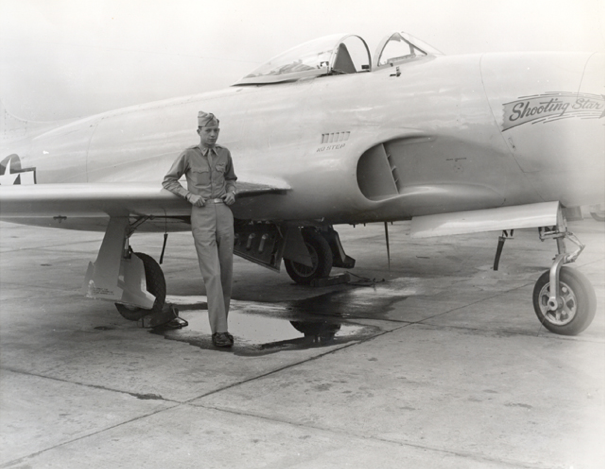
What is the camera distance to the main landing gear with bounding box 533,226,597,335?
479cm

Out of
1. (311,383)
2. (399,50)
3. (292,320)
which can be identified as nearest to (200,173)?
(292,320)

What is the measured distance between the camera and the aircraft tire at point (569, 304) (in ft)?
15.7

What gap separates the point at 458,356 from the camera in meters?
4.52

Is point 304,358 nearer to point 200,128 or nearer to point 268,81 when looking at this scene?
point 200,128

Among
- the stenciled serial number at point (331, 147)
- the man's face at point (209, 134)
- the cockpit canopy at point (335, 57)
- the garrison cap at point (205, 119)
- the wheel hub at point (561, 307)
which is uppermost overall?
the cockpit canopy at point (335, 57)

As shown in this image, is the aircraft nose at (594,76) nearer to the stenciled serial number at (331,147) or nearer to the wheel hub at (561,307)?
the wheel hub at (561,307)

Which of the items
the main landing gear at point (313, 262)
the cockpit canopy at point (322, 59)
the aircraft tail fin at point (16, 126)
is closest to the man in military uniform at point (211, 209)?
the cockpit canopy at point (322, 59)

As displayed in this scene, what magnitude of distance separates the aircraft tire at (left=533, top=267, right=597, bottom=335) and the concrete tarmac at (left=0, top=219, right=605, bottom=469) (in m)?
0.09

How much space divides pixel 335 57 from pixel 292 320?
7.54ft

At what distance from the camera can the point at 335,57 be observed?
5906 mm

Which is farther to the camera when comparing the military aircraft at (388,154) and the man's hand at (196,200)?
the man's hand at (196,200)

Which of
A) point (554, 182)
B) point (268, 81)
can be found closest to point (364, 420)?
point (554, 182)

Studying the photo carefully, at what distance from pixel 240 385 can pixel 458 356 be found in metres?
1.49

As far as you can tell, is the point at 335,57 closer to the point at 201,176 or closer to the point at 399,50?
the point at 399,50
